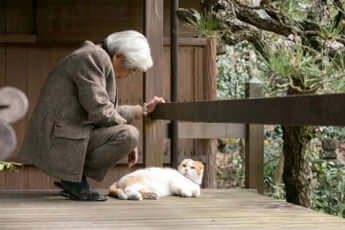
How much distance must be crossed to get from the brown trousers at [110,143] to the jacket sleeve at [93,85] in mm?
95

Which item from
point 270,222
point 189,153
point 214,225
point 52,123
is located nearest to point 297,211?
point 270,222

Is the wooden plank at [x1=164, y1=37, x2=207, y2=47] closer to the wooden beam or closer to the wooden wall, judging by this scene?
the wooden wall

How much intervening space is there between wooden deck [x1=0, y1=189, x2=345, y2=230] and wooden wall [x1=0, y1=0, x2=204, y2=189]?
163cm

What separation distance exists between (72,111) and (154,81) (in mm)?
858

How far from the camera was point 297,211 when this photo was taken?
9.34 ft

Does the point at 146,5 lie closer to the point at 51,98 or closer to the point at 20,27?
the point at 51,98

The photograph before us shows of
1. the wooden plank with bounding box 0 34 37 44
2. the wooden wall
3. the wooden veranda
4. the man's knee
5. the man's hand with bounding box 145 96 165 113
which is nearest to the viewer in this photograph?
the wooden veranda

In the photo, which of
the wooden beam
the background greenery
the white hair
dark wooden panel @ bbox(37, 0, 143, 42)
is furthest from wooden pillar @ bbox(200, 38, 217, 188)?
the wooden beam

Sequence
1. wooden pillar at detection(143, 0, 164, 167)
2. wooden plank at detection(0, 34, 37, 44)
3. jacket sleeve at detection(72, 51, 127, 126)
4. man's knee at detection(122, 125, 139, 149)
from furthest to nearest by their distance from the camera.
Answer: wooden plank at detection(0, 34, 37, 44)
wooden pillar at detection(143, 0, 164, 167)
man's knee at detection(122, 125, 139, 149)
jacket sleeve at detection(72, 51, 127, 126)

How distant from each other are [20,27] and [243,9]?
6.67 ft

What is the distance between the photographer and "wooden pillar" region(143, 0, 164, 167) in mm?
3650

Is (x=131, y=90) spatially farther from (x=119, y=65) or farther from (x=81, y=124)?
(x=81, y=124)

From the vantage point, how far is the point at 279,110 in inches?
66.3

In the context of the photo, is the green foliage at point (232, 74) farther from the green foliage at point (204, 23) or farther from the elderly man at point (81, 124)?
the elderly man at point (81, 124)
